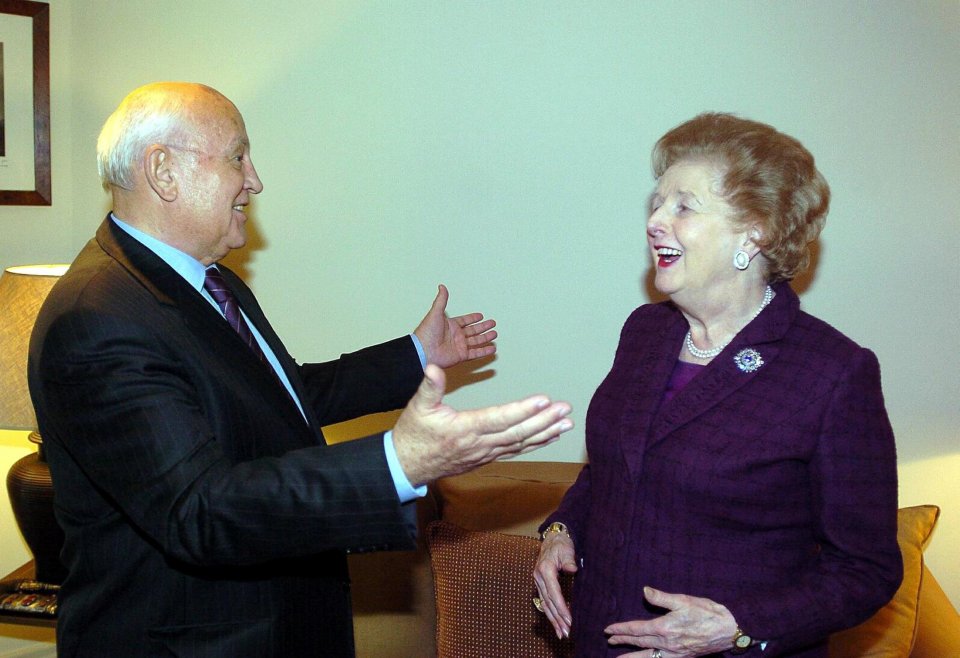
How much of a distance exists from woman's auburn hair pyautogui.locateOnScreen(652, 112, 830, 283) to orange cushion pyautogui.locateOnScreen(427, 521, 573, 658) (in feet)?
3.00

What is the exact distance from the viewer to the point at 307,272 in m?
2.84

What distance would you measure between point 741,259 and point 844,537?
511 mm

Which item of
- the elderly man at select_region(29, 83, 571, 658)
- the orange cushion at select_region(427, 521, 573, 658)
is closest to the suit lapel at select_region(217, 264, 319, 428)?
the elderly man at select_region(29, 83, 571, 658)

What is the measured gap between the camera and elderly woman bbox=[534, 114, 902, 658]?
5.05 ft

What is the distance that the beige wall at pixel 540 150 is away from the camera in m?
2.45

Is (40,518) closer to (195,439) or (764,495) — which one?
(195,439)

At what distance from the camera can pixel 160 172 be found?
5.88ft

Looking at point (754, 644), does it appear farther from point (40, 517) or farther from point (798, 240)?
point (40, 517)

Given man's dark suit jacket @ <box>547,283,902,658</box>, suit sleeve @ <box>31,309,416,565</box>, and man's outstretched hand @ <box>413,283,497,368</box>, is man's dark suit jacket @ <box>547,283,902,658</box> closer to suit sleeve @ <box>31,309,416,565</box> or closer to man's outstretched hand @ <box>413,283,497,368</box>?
suit sleeve @ <box>31,309,416,565</box>

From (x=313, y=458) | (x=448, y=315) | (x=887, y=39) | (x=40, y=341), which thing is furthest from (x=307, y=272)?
(x=887, y=39)

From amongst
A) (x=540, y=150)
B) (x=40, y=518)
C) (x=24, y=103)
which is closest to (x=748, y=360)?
(x=540, y=150)

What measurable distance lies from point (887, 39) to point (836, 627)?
62.3 inches

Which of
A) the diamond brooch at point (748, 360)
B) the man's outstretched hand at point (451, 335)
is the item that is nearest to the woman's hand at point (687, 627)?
the diamond brooch at point (748, 360)

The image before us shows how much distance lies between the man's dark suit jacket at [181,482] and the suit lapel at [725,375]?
544mm
